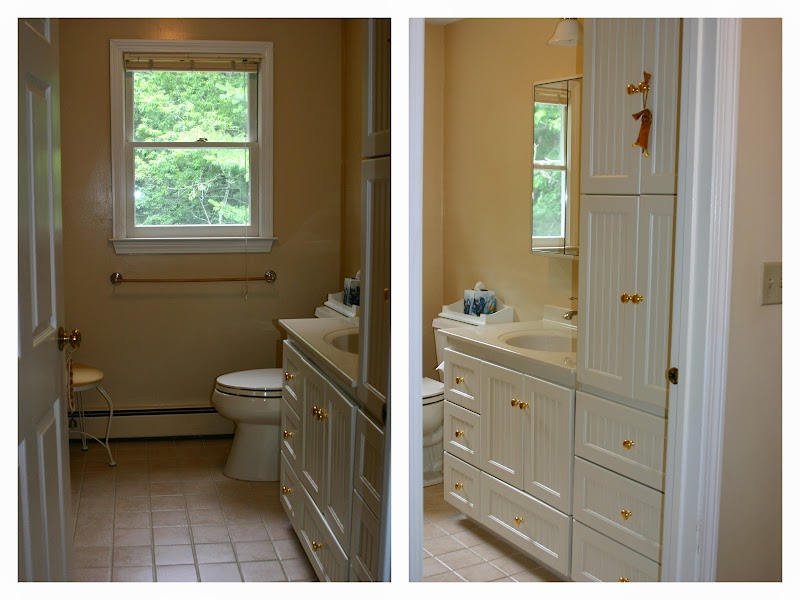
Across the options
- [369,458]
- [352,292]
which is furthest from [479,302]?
[369,458]

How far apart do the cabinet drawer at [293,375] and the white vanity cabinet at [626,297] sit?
56 centimetres

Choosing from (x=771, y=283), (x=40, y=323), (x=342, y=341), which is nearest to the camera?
(x=40, y=323)

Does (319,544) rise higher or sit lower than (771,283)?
lower

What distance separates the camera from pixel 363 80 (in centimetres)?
164

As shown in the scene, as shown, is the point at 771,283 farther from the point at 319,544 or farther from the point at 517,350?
the point at 319,544

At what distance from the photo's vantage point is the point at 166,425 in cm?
167

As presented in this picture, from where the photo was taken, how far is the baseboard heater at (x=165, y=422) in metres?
1.64

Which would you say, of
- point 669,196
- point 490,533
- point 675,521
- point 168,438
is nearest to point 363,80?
point 669,196

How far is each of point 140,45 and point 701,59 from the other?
42.2 inches

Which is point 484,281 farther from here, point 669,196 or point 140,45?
point 140,45

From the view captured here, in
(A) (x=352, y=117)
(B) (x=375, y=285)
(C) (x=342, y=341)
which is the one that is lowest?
(C) (x=342, y=341)

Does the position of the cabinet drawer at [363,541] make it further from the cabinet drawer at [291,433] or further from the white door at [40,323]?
the white door at [40,323]

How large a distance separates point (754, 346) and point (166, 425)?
123 centimetres

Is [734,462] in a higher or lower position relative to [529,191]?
lower
